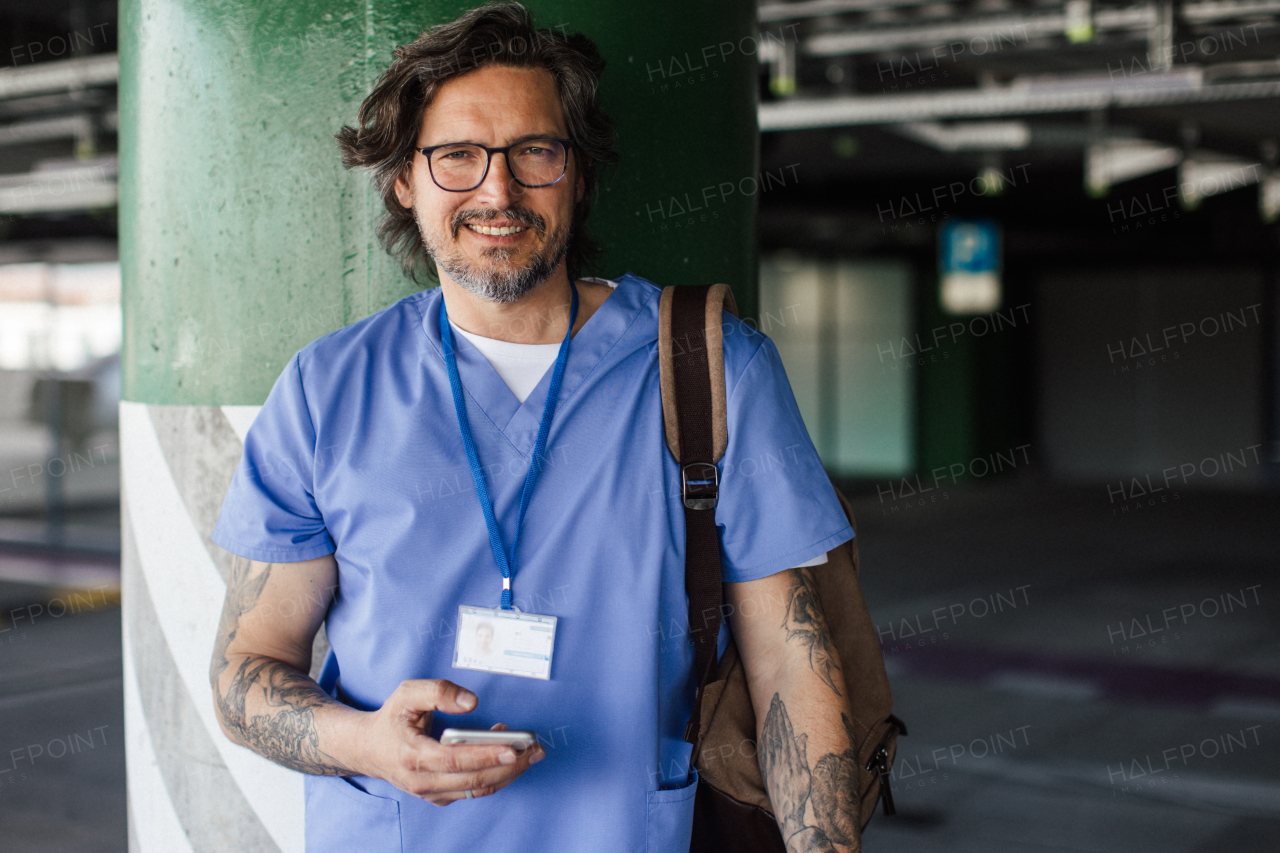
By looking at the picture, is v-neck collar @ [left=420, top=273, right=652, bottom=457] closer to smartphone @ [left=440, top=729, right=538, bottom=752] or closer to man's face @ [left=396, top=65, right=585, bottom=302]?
man's face @ [left=396, top=65, right=585, bottom=302]

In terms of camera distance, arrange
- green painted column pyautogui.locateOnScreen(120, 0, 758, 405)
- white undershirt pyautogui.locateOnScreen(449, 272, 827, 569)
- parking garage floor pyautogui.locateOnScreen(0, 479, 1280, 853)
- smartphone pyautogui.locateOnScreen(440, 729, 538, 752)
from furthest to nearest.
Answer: parking garage floor pyautogui.locateOnScreen(0, 479, 1280, 853) < green painted column pyautogui.locateOnScreen(120, 0, 758, 405) < white undershirt pyautogui.locateOnScreen(449, 272, 827, 569) < smartphone pyautogui.locateOnScreen(440, 729, 538, 752)

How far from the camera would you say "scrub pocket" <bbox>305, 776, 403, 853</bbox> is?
1460 millimetres

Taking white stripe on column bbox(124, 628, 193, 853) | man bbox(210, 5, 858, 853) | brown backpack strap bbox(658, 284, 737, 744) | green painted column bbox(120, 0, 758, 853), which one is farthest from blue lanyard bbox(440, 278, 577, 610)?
white stripe on column bbox(124, 628, 193, 853)

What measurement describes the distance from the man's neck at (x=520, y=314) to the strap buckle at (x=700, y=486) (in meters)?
0.27

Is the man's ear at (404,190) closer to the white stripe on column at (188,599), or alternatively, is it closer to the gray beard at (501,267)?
the gray beard at (501,267)

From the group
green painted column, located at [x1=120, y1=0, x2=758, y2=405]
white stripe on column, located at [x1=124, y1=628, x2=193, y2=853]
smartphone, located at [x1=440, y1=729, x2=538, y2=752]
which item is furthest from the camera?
white stripe on column, located at [x1=124, y1=628, x2=193, y2=853]

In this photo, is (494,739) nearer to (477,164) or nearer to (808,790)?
(808,790)

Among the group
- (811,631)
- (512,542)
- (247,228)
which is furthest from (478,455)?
(247,228)

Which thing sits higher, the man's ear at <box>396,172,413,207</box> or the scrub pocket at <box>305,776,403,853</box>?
the man's ear at <box>396,172,413,207</box>

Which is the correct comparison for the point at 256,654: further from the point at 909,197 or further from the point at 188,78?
the point at 909,197

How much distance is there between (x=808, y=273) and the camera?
1452 centimetres

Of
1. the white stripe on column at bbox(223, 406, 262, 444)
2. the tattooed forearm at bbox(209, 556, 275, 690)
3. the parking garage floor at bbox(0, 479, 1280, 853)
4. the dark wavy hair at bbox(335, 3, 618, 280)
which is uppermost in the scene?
the dark wavy hair at bbox(335, 3, 618, 280)

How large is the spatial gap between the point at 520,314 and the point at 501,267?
0.32ft

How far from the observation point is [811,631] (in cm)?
147
